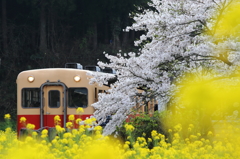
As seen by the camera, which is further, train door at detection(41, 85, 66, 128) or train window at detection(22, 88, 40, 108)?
train window at detection(22, 88, 40, 108)

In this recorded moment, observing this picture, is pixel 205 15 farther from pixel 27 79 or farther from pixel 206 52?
pixel 27 79

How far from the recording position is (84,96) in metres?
11.9

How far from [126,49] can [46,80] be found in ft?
53.6

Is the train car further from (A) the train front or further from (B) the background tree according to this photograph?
(B) the background tree

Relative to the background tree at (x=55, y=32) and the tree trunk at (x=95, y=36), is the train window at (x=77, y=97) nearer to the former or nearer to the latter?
the background tree at (x=55, y=32)

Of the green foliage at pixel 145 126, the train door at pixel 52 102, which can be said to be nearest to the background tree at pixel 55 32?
the train door at pixel 52 102

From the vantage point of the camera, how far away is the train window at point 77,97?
11.9m

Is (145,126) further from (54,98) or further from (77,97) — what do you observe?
(54,98)

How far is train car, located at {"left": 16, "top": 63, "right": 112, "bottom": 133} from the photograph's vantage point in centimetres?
1182

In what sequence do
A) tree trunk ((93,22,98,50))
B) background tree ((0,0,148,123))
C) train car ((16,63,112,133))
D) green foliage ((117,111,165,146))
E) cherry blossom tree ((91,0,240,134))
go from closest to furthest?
cherry blossom tree ((91,0,240,134))
green foliage ((117,111,165,146))
train car ((16,63,112,133))
background tree ((0,0,148,123))
tree trunk ((93,22,98,50))

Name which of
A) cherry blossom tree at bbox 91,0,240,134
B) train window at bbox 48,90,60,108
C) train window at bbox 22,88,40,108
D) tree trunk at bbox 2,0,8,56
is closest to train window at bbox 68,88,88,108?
train window at bbox 48,90,60,108

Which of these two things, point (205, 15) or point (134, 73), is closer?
point (205, 15)

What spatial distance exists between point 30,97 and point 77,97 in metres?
1.22

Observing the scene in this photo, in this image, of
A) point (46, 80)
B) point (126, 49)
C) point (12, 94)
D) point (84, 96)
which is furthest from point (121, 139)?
point (126, 49)
